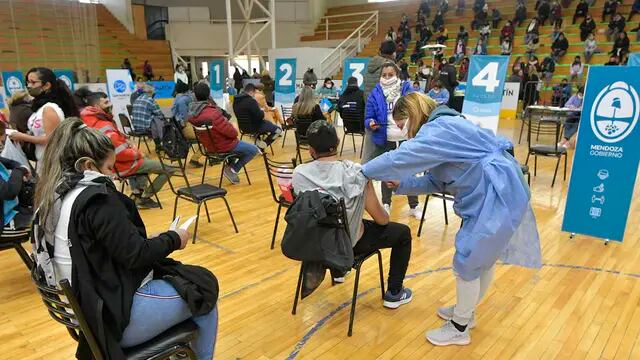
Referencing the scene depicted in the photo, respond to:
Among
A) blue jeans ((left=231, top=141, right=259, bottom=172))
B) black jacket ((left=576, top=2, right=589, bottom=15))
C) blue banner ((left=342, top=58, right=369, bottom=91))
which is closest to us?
blue jeans ((left=231, top=141, right=259, bottom=172))

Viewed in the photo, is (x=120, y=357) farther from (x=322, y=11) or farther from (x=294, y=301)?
(x=322, y=11)

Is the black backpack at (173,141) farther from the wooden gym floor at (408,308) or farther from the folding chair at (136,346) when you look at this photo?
the folding chair at (136,346)

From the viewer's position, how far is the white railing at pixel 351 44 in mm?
15133

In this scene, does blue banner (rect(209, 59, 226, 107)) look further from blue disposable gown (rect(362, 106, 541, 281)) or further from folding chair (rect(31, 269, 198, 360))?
folding chair (rect(31, 269, 198, 360))

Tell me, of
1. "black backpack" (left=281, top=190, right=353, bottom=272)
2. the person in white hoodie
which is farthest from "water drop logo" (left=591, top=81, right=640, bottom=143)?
the person in white hoodie

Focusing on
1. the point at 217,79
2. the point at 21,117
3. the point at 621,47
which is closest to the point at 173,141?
the point at 21,117

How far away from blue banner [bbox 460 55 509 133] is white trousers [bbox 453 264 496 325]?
4.25 metres

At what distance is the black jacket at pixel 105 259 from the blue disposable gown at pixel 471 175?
1168 mm

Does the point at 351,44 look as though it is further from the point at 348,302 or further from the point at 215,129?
the point at 348,302

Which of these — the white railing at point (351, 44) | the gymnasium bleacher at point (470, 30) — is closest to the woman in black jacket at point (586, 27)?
the gymnasium bleacher at point (470, 30)

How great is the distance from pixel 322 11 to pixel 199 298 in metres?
19.0

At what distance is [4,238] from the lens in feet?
8.71

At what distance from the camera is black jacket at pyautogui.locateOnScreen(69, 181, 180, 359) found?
1414mm

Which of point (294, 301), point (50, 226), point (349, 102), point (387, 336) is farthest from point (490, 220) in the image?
point (349, 102)
